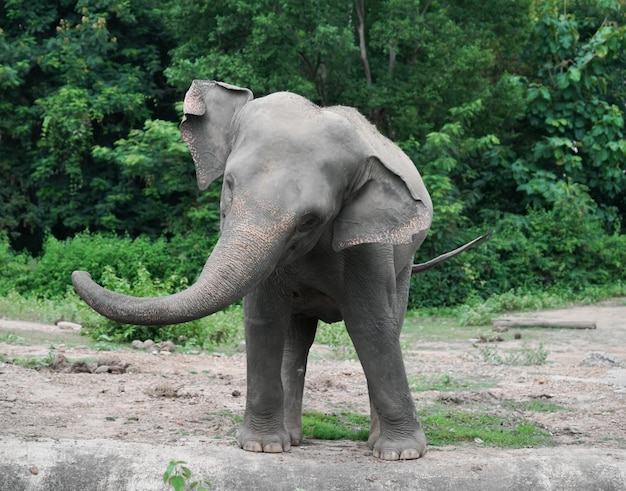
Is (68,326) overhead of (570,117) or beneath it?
beneath

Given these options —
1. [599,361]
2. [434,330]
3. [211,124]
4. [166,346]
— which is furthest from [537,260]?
[211,124]

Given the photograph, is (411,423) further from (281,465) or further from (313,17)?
(313,17)

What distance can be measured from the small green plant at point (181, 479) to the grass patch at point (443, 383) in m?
3.71

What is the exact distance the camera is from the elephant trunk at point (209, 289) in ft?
13.4

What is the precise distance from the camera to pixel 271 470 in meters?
5.15

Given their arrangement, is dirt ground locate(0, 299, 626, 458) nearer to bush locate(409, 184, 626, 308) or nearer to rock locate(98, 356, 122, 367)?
rock locate(98, 356, 122, 367)

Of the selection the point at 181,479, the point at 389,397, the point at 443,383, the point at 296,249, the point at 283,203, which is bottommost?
the point at 443,383

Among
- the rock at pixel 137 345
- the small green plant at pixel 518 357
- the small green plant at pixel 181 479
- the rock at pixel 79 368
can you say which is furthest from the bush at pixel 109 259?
the small green plant at pixel 181 479

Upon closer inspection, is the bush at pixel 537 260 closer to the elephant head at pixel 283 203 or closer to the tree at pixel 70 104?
the tree at pixel 70 104

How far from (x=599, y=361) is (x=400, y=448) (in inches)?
211

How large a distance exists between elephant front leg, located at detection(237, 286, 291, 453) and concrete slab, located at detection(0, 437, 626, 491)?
18 centimetres

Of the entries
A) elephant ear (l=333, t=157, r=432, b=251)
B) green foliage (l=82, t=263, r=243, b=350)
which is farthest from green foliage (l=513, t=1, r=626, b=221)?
elephant ear (l=333, t=157, r=432, b=251)

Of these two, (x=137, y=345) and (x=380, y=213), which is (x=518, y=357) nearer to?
(x=137, y=345)

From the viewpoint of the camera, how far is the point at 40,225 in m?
19.8
